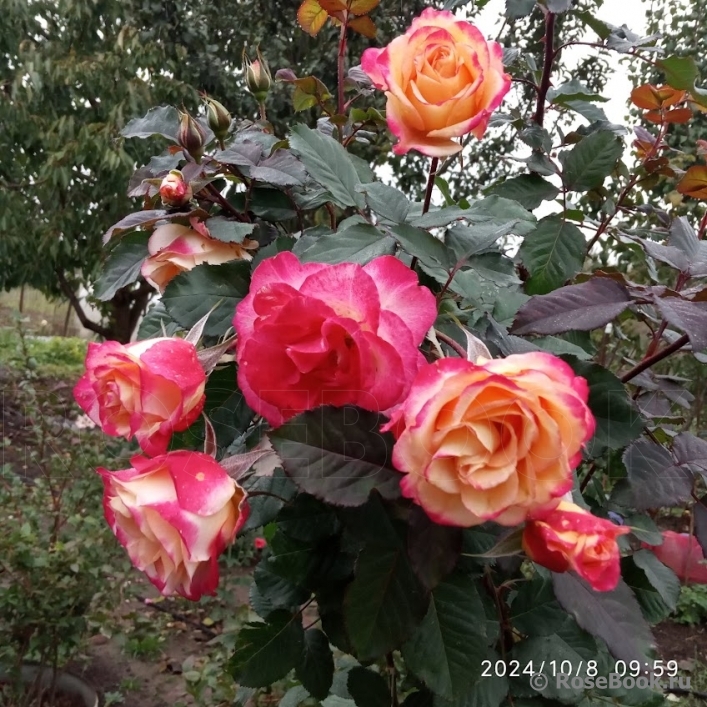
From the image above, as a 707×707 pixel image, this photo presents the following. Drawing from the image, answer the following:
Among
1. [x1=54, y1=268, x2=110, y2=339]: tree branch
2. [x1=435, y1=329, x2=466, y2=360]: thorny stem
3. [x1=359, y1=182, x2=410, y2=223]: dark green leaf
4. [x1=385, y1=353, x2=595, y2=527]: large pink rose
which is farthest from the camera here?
[x1=54, y1=268, x2=110, y2=339]: tree branch

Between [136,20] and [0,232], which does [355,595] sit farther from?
[136,20]

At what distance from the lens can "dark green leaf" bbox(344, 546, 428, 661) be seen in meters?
0.36

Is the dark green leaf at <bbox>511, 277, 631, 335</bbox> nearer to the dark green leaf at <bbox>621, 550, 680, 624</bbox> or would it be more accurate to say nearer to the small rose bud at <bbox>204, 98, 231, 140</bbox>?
the dark green leaf at <bbox>621, 550, 680, 624</bbox>

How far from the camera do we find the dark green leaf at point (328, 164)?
506mm

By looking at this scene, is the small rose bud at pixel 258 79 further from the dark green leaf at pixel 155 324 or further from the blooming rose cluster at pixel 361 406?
the blooming rose cluster at pixel 361 406

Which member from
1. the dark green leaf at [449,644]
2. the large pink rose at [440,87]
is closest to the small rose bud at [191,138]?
the large pink rose at [440,87]

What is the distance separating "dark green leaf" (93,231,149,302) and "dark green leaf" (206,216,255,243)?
92mm

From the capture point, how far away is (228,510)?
1.11 ft

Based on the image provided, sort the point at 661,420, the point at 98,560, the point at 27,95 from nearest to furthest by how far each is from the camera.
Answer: the point at 661,420
the point at 98,560
the point at 27,95

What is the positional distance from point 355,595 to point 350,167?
0.34m

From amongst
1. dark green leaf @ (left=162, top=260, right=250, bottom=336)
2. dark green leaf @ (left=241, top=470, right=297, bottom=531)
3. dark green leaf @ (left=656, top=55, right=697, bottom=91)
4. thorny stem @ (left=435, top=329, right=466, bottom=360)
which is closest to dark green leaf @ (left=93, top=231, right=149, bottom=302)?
dark green leaf @ (left=162, top=260, right=250, bottom=336)

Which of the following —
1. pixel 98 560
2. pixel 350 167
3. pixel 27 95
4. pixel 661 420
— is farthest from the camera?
pixel 27 95

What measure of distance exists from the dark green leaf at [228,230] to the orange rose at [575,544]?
0.35 metres

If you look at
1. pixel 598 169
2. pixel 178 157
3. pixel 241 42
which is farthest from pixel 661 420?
pixel 241 42
